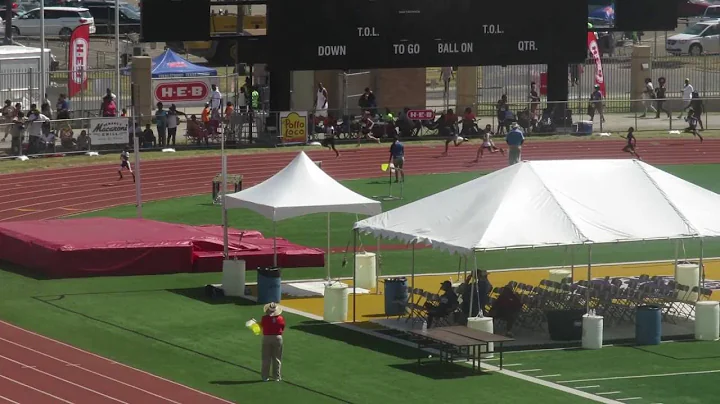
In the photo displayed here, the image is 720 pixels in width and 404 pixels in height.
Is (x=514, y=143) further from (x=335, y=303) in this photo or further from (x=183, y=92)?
(x=335, y=303)

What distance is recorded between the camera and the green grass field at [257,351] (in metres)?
22.5

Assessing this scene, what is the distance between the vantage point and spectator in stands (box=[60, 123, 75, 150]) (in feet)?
158

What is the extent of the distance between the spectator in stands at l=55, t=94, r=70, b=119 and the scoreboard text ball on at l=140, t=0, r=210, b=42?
4204 mm

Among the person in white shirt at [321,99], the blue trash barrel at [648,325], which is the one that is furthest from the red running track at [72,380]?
the person in white shirt at [321,99]

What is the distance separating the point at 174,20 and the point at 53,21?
31.1m

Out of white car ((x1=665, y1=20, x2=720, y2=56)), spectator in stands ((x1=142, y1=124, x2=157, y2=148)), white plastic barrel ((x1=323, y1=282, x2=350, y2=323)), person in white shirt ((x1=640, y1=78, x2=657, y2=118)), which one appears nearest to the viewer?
white plastic barrel ((x1=323, y1=282, x2=350, y2=323))

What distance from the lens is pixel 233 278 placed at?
96.6 feet

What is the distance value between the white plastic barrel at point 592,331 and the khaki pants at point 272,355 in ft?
17.3

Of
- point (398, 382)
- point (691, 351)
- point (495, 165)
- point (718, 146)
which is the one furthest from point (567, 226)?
point (718, 146)

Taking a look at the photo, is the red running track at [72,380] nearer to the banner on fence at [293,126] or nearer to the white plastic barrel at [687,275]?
the white plastic barrel at [687,275]

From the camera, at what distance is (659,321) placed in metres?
25.8

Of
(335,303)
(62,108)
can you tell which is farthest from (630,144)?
(335,303)

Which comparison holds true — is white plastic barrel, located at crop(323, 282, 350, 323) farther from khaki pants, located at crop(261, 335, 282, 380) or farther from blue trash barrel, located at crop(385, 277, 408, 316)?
khaki pants, located at crop(261, 335, 282, 380)

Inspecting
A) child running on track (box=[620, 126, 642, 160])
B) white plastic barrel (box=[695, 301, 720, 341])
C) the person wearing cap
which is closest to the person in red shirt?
white plastic barrel (box=[695, 301, 720, 341])
